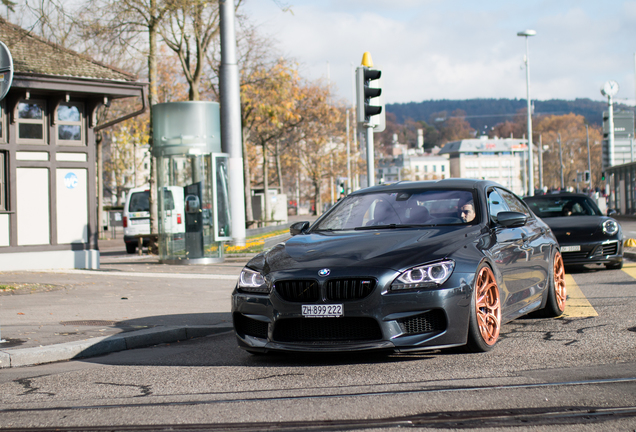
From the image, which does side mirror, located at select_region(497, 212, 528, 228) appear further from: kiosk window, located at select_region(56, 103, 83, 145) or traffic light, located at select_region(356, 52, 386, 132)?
kiosk window, located at select_region(56, 103, 83, 145)

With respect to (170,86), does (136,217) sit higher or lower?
lower

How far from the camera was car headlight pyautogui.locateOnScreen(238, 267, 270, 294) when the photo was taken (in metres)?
5.91

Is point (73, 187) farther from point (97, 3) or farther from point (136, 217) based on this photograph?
point (136, 217)

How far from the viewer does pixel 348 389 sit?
4.96 m

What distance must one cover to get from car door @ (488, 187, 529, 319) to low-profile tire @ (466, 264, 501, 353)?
9.4 inches

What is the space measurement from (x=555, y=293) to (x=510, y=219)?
1.59m

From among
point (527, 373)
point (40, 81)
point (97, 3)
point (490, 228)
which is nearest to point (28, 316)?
point (490, 228)

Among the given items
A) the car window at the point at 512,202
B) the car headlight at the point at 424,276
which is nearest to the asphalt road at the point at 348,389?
the car headlight at the point at 424,276

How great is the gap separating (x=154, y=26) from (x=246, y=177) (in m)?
16.4

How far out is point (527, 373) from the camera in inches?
206

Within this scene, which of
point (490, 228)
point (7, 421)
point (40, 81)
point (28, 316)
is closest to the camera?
point (7, 421)

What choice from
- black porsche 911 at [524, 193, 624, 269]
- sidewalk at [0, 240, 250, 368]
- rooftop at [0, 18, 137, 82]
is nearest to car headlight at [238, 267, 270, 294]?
sidewalk at [0, 240, 250, 368]

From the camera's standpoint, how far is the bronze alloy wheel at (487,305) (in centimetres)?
598

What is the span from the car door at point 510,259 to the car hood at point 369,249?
1.19 ft
